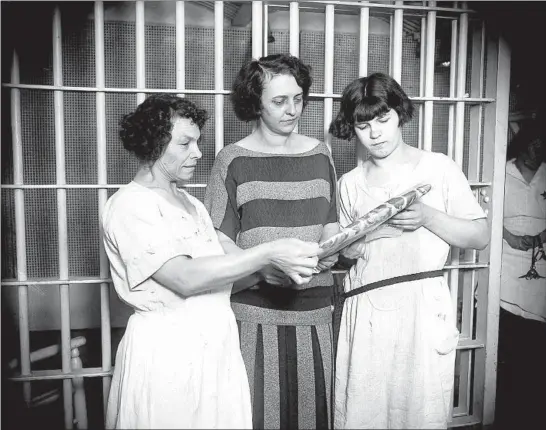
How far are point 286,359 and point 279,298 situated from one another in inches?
9.2

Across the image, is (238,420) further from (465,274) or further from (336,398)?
(465,274)

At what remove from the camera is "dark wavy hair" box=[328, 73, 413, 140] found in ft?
5.85

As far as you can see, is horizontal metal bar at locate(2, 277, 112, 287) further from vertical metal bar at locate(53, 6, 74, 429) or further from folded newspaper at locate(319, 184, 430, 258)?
folded newspaper at locate(319, 184, 430, 258)

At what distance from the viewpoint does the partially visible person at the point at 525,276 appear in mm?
2832

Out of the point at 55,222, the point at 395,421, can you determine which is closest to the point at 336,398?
the point at 395,421

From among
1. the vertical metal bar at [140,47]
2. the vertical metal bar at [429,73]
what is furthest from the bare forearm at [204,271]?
the vertical metal bar at [429,73]

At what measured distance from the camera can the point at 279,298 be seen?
183cm

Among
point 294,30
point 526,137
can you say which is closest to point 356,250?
point 294,30

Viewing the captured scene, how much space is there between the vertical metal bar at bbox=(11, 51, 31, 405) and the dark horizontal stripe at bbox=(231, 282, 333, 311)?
112 cm

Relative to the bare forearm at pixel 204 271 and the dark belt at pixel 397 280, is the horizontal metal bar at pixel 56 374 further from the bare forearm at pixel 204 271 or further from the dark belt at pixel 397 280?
the dark belt at pixel 397 280

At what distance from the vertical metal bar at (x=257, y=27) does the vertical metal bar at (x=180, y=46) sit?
0.32m

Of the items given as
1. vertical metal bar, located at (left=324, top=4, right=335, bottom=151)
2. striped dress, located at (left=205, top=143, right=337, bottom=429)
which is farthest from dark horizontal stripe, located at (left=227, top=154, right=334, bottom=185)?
vertical metal bar, located at (left=324, top=4, right=335, bottom=151)

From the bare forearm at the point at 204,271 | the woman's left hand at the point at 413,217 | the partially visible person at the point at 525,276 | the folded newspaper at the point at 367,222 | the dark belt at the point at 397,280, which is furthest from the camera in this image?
the partially visible person at the point at 525,276

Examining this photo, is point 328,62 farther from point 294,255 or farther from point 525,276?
point 525,276
